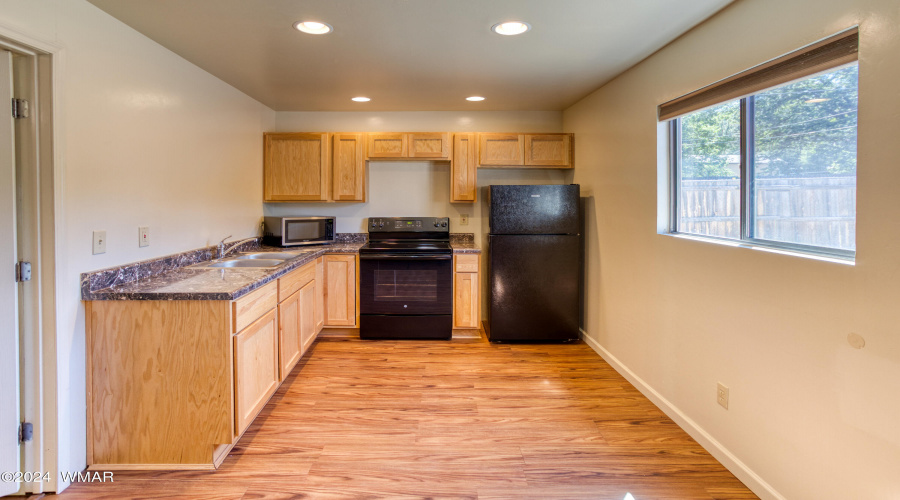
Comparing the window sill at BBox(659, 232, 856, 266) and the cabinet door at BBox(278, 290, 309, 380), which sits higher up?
the window sill at BBox(659, 232, 856, 266)

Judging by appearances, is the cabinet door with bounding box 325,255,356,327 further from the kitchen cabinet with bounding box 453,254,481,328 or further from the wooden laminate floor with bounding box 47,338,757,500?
the kitchen cabinet with bounding box 453,254,481,328

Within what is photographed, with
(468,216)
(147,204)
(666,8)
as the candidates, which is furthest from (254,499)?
(468,216)

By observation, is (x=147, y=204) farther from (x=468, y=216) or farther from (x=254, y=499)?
(x=468, y=216)

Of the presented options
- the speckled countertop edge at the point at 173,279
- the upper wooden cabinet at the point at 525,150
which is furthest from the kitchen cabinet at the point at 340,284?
the upper wooden cabinet at the point at 525,150

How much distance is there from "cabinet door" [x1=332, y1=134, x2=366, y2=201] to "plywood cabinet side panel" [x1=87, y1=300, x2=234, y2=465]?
241 cm

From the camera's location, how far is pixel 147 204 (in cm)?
249

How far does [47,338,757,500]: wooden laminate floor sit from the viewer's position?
1981 mm

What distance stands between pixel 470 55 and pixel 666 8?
1107 millimetres

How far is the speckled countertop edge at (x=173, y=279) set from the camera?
205 cm

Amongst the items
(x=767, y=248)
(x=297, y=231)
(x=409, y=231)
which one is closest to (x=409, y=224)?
(x=409, y=231)

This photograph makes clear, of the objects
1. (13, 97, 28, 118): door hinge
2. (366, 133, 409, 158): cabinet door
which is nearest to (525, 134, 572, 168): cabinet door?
(366, 133, 409, 158): cabinet door

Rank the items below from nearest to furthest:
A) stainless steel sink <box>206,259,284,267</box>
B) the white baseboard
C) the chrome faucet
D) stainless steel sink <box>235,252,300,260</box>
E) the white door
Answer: the white door
the white baseboard
stainless steel sink <box>206,259,284,267</box>
the chrome faucet
stainless steel sink <box>235,252,300,260</box>

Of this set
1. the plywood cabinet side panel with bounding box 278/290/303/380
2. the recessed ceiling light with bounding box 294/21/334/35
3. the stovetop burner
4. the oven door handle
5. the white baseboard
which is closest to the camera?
the white baseboard

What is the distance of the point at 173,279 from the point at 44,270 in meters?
0.57
